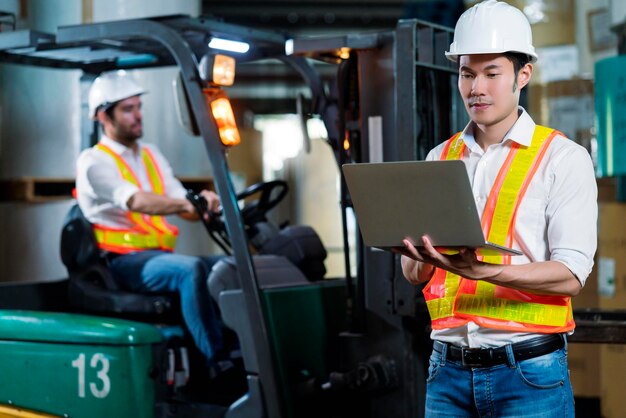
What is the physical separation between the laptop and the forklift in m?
1.58

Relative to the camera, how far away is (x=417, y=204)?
2158 mm

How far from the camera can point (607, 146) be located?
16.9 ft

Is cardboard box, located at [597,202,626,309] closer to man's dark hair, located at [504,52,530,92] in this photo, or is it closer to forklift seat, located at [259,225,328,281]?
forklift seat, located at [259,225,328,281]

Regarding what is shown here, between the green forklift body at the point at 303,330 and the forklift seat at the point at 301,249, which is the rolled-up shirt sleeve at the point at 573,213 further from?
the forklift seat at the point at 301,249

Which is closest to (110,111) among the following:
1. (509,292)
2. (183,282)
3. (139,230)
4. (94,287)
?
(139,230)

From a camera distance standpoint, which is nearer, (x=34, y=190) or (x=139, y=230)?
(x=139, y=230)

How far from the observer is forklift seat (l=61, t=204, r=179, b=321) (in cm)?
432

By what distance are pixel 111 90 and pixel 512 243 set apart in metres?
2.91

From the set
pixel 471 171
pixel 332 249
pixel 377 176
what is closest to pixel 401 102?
pixel 471 171

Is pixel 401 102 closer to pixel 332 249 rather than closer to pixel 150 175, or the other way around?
pixel 150 175

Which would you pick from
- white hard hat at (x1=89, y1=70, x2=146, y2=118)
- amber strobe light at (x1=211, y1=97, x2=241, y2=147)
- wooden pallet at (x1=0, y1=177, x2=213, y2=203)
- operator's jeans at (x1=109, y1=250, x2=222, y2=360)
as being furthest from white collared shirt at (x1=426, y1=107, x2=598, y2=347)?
wooden pallet at (x1=0, y1=177, x2=213, y2=203)

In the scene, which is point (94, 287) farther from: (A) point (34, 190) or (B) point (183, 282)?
(A) point (34, 190)

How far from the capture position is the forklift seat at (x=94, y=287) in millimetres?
4324

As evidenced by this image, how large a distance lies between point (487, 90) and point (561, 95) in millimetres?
3780
